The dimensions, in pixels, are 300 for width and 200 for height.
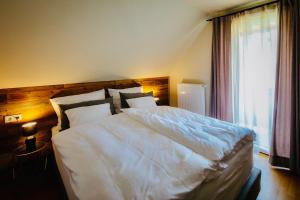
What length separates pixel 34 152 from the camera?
6.63ft

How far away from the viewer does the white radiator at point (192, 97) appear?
3.20 meters

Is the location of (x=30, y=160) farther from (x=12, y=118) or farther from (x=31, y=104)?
(x=31, y=104)

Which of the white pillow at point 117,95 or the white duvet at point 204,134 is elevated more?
the white pillow at point 117,95

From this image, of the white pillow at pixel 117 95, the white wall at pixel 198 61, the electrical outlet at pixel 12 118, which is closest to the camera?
the electrical outlet at pixel 12 118

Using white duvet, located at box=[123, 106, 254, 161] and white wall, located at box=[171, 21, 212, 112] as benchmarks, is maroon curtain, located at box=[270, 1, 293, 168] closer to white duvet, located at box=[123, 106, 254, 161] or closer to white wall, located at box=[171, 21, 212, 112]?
white duvet, located at box=[123, 106, 254, 161]

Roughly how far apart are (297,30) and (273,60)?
459mm

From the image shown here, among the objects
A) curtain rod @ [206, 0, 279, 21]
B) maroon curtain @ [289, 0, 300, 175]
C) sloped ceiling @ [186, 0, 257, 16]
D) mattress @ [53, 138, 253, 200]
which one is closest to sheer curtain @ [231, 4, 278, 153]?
curtain rod @ [206, 0, 279, 21]

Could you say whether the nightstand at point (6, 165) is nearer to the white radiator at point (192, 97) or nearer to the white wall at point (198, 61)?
the white radiator at point (192, 97)

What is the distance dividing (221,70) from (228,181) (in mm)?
2043

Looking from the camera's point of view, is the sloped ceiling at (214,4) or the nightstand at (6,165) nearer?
the nightstand at (6,165)

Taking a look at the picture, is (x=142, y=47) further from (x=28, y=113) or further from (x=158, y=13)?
(x=28, y=113)

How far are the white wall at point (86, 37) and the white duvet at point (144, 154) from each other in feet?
3.20

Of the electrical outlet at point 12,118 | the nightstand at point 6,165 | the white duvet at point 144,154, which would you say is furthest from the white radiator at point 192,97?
the nightstand at point 6,165

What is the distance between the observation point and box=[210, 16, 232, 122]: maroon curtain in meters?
2.73
